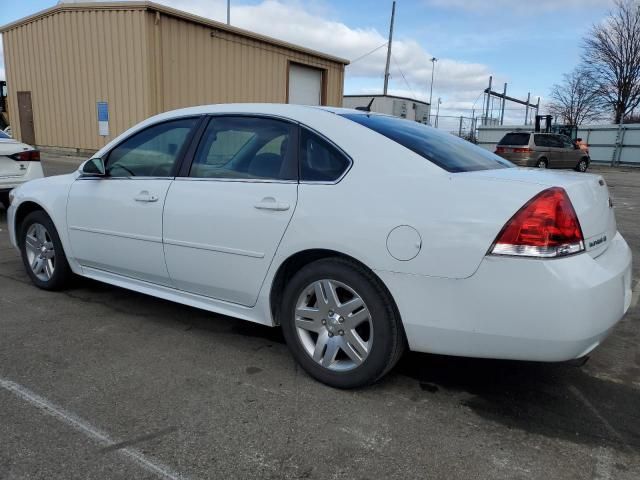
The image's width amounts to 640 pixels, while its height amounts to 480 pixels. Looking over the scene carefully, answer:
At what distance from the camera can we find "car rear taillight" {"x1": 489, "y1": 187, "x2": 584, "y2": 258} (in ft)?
7.61

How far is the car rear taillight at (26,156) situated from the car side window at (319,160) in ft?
20.6

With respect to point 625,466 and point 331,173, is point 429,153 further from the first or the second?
point 625,466

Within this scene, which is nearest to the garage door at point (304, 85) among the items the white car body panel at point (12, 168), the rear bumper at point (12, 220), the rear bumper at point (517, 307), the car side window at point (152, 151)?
the white car body panel at point (12, 168)

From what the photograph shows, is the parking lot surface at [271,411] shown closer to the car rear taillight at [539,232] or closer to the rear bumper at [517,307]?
the rear bumper at [517,307]

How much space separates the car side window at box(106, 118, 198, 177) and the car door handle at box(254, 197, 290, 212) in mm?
859

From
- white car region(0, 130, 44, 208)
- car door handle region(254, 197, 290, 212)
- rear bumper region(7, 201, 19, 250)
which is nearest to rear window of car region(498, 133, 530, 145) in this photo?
white car region(0, 130, 44, 208)

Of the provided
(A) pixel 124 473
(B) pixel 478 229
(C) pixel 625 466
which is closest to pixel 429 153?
(B) pixel 478 229

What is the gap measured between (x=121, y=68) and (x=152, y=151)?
42.8 feet

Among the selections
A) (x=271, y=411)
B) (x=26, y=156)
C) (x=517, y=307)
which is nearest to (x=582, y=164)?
(x=26, y=156)

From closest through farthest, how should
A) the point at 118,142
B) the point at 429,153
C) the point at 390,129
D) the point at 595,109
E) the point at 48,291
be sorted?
1. the point at 429,153
2. the point at 390,129
3. the point at 118,142
4. the point at 48,291
5. the point at 595,109

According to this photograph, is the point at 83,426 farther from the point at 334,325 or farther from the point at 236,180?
the point at 236,180

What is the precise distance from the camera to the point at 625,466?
2250 millimetres

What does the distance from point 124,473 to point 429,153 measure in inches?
81.3

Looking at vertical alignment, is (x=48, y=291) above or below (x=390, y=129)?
below
